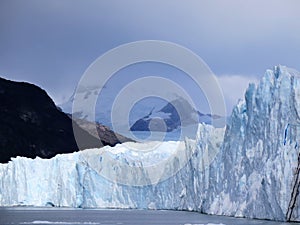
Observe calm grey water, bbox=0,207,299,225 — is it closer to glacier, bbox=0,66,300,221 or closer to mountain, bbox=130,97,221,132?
glacier, bbox=0,66,300,221

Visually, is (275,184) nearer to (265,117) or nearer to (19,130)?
(265,117)

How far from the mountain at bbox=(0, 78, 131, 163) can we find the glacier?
30.5 meters

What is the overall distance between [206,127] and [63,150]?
52.9 metres

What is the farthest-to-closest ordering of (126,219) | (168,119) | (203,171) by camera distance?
(168,119) → (203,171) → (126,219)

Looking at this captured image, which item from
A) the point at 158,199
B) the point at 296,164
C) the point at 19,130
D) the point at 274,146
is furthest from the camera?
the point at 19,130

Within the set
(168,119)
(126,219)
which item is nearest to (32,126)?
(168,119)

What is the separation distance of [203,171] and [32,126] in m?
57.3

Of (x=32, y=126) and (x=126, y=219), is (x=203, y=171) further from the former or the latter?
(x=32, y=126)

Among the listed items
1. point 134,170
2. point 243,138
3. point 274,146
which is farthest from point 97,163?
point 274,146

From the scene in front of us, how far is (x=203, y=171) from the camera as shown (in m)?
46.5

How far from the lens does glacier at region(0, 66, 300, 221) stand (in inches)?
1326

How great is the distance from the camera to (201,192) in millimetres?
46562

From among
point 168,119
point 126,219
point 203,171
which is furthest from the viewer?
point 168,119

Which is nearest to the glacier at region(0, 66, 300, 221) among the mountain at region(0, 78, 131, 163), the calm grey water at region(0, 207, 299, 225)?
the calm grey water at region(0, 207, 299, 225)
